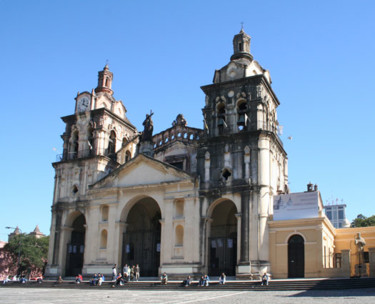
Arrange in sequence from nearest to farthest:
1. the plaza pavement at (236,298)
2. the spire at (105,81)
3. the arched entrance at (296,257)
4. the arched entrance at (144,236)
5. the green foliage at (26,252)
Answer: the plaza pavement at (236,298) < the arched entrance at (296,257) < the arched entrance at (144,236) < the spire at (105,81) < the green foliage at (26,252)

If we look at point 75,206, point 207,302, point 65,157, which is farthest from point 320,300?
point 65,157

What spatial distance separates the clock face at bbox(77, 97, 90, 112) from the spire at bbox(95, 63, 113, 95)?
1888 mm

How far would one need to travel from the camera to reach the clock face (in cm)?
4272

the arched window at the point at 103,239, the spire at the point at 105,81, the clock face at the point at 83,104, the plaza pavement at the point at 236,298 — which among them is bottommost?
the plaza pavement at the point at 236,298

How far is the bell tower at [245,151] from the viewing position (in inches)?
1232

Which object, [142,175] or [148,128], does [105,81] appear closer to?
[148,128]

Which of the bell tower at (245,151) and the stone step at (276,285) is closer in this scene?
the stone step at (276,285)

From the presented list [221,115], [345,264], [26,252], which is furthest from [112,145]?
[26,252]

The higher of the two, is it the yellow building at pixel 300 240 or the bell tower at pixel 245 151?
the bell tower at pixel 245 151

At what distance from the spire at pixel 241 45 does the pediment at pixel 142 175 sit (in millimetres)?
10412

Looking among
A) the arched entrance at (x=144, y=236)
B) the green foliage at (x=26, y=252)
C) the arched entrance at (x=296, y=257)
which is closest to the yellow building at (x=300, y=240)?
the arched entrance at (x=296, y=257)

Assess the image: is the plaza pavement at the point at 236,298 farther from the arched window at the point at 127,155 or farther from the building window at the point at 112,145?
the arched window at the point at 127,155

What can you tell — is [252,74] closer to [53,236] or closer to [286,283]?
[286,283]

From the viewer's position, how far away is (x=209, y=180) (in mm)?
33875
